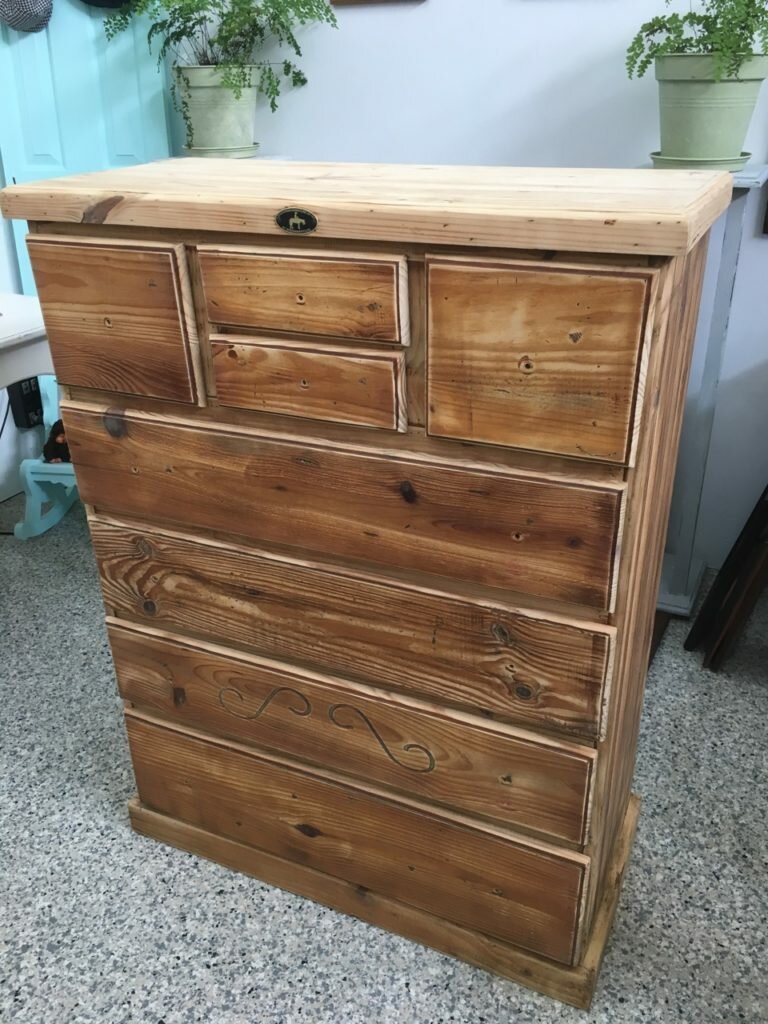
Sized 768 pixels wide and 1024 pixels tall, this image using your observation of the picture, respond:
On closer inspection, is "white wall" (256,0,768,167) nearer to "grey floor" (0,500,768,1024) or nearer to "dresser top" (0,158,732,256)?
"dresser top" (0,158,732,256)

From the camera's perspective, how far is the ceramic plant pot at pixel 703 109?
1.78 metres

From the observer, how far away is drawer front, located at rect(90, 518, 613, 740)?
1.08 meters

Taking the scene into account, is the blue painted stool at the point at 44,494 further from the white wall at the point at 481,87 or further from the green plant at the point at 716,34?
the green plant at the point at 716,34

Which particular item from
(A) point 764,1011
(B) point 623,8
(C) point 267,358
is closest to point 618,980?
(A) point 764,1011

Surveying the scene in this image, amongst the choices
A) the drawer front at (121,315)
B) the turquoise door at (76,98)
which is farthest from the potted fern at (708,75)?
the turquoise door at (76,98)

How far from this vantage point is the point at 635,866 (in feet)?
4.96

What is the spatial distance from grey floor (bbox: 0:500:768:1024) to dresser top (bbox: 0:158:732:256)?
106 cm

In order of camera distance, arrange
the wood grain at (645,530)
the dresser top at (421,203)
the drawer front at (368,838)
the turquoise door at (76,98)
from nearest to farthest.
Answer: the dresser top at (421,203)
the wood grain at (645,530)
the drawer front at (368,838)
the turquoise door at (76,98)

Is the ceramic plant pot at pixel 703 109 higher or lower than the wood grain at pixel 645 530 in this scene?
higher

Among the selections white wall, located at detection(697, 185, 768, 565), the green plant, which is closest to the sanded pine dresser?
the green plant

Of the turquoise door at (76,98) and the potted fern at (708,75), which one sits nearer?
the potted fern at (708,75)

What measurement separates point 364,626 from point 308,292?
0.45 m

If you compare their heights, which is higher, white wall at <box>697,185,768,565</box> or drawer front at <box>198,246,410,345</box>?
drawer front at <box>198,246,410,345</box>

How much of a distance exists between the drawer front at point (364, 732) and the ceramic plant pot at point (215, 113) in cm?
152
